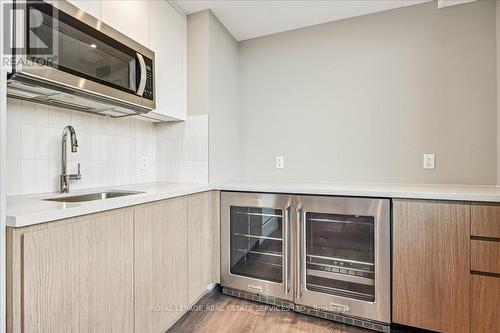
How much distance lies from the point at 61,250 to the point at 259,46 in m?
2.38

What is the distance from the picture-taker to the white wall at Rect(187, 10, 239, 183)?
214cm

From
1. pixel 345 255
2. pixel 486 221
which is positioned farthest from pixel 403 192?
pixel 345 255

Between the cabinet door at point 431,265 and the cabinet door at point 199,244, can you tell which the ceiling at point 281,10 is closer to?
the cabinet door at point 199,244

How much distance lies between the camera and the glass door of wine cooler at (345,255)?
5.32 ft

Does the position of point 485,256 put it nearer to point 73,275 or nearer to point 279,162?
point 279,162

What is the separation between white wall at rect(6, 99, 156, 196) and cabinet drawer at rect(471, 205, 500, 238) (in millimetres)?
2266

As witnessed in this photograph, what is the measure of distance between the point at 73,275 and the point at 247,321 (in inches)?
46.8

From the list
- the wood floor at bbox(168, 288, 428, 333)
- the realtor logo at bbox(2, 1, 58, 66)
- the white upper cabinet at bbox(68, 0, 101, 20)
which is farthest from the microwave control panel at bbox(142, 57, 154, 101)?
the wood floor at bbox(168, 288, 428, 333)

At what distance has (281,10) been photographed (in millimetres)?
2162

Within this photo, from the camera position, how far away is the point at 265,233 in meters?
2.02

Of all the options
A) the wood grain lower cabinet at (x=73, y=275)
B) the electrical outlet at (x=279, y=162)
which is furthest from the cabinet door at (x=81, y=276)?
the electrical outlet at (x=279, y=162)

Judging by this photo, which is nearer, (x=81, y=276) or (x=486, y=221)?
(x=81, y=276)

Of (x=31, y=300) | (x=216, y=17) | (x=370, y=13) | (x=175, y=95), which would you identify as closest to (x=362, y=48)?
(x=370, y=13)

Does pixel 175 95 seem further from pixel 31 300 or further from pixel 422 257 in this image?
pixel 422 257
